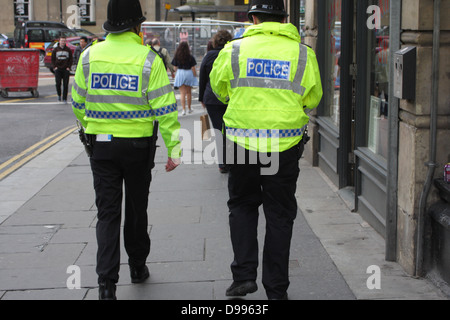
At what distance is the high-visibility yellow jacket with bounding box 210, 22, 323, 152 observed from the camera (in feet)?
15.2

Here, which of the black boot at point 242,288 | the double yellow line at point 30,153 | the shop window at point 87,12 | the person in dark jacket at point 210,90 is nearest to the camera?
the black boot at point 242,288

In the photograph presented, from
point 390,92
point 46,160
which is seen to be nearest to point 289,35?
point 390,92

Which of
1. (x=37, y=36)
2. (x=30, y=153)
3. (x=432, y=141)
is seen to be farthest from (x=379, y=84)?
(x=37, y=36)

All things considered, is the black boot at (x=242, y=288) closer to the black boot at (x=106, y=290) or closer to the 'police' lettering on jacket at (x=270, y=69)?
the black boot at (x=106, y=290)

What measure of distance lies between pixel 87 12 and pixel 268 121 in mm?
55711

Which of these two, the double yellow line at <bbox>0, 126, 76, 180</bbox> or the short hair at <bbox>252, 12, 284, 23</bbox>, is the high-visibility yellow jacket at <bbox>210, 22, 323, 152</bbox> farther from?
the double yellow line at <bbox>0, 126, 76, 180</bbox>

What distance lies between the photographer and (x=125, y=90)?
477cm

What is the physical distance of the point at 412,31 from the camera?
17.1 feet

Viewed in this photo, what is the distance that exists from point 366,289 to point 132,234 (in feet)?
5.37

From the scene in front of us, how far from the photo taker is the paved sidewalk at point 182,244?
5.16 m

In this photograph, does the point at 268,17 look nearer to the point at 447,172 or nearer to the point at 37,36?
the point at 447,172

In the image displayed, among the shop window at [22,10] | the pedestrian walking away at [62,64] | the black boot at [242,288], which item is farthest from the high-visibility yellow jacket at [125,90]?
the shop window at [22,10]

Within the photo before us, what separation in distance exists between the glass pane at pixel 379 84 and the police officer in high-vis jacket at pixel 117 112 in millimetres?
2436

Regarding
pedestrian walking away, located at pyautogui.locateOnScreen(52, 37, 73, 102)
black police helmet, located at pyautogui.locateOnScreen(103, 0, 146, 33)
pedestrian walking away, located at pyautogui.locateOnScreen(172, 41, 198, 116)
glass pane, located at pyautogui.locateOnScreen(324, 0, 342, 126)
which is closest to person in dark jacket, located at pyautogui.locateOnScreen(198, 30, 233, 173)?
glass pane, located at pyautogui.locateOnScreen(324, 0, 342, 126)
